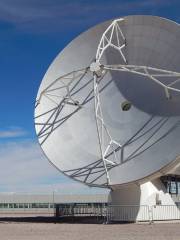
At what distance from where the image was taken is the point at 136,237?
24.6 meters

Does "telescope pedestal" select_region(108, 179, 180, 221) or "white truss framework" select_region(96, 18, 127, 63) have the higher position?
"white truss framework" select_region(96, 18, 127, 63)

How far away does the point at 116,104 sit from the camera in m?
36.5

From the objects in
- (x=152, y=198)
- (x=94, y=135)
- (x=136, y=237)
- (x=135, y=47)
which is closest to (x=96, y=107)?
(x=94, y=135)

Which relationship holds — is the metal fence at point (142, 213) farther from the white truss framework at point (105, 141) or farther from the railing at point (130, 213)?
the white truss framework at point (105, 141)

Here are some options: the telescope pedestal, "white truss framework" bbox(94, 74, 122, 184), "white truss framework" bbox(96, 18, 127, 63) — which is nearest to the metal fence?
the telescope pedestal

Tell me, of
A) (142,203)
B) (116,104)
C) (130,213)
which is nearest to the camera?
(142,203)

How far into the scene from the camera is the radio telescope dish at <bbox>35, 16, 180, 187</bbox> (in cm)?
3272

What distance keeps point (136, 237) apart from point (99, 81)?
15.7m

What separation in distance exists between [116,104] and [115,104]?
0.10 m

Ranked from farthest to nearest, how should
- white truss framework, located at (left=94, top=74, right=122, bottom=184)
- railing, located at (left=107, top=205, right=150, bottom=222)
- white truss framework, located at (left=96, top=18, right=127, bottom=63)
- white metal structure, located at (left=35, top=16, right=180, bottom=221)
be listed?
railing, located at (left=107, top=205, right=150, bottom=222)
white truss framework, located at (left=96, top=18, right=127, bottom=63)
white truss framework, located at (left=94, top=74, right=122, bottom=184)
white metal structure, located at (left=35, top=16, right=180, bottom=221)

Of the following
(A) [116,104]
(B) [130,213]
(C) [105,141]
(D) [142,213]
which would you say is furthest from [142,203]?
(A) [116,104]

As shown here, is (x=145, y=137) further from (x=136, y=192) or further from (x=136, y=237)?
(x=136, y=237)

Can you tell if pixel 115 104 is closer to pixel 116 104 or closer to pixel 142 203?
pixel 116 104

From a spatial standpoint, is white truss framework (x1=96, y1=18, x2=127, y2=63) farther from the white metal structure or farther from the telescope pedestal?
the telescope pedestal
